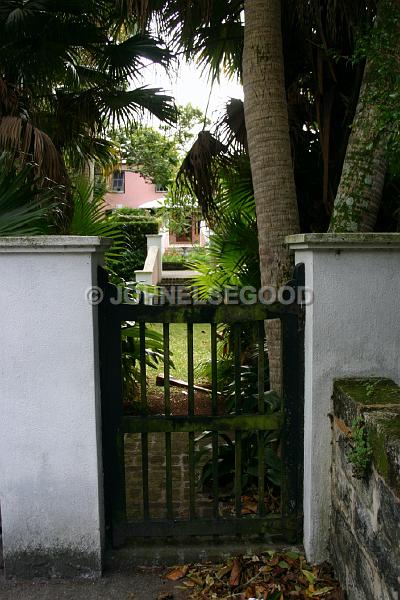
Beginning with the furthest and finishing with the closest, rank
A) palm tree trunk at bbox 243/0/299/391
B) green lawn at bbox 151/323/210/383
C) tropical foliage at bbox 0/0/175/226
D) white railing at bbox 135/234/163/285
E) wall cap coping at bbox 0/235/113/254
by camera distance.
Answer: white railing at bbox 135/234/163/285, green lawn at bbox 151/323/210/383, tropical foliage at bbox 0/0/175/226, palm tree trunk at bbox 243/0/299/391, wall cap coping at bbox 0/235/113/254

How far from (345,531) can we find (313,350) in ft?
3.01

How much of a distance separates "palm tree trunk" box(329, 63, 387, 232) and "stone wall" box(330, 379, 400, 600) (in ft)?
3.91

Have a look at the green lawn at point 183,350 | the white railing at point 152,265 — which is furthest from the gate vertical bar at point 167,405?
the white railing at point 152,265

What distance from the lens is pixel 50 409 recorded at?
2941mm

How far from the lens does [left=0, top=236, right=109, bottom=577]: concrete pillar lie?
113 inches

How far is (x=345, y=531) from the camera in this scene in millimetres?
2766

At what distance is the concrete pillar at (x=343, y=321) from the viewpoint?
289 cm

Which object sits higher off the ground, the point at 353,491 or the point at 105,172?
the point at 105,172

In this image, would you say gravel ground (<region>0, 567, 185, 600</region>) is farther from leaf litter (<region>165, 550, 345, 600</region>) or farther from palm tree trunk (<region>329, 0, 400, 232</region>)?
palm tree trunk (<region>329, 0, 400, 232</region>)

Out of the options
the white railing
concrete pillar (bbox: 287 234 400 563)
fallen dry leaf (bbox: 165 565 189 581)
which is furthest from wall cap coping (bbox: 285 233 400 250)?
the white railing

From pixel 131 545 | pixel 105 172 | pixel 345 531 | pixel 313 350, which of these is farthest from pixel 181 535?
pixel 105 172

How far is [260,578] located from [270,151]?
2647 mm

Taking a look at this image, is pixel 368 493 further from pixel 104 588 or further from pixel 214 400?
pixel 104 588

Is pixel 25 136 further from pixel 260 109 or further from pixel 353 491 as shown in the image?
pixel 353 491
